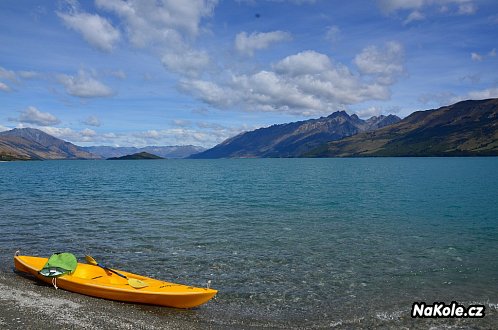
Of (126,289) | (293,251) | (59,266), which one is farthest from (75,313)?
(293,251)

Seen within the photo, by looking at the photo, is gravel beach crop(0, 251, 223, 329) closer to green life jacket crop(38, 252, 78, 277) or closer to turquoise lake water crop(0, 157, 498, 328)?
turquoise lake water crop(0, 157, 498, 328)

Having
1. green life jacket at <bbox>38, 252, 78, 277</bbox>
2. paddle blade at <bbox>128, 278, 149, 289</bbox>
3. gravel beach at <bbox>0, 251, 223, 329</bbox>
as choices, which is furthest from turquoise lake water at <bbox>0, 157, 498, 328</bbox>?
green life jacket at <bbox>38, 252, 78, 277</bbox>

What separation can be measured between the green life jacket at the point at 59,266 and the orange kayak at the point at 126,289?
0.30 metres

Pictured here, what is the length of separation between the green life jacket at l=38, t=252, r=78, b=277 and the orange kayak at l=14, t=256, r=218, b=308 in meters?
0.30

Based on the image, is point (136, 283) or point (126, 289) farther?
point (136, 283)

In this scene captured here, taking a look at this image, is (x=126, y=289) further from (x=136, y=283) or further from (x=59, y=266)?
(x=59, y=266)

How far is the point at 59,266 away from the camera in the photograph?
21.6m

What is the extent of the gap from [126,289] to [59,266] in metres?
5.37

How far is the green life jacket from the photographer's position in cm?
2138

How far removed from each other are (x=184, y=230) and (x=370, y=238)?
18810 millimetres

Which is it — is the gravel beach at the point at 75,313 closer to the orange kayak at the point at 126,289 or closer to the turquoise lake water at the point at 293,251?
the orange kayak at the point at 126,289

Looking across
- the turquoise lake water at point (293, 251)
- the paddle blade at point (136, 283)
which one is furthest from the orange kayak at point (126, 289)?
the turquoise lake water at point (293, 251)

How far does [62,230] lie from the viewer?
38125 millimetres

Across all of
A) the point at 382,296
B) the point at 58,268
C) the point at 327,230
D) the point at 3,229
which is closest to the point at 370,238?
the point at 327,230
